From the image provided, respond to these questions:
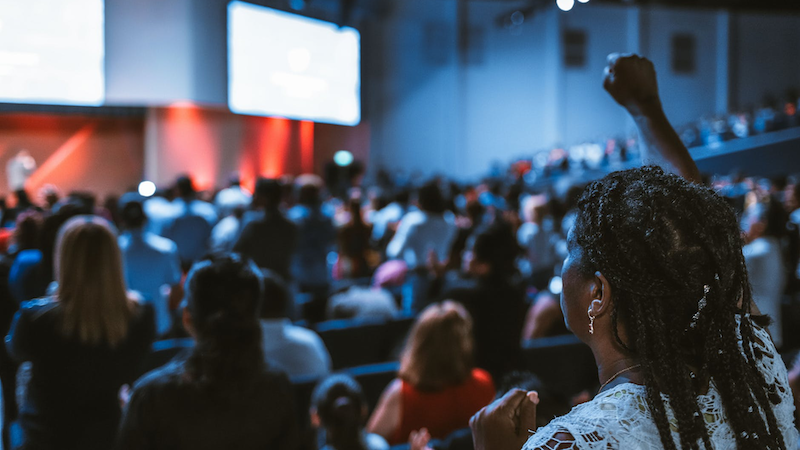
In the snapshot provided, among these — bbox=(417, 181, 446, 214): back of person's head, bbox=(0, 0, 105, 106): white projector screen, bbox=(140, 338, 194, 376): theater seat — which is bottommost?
bbox=(140, 338, 194, 376): theater seat

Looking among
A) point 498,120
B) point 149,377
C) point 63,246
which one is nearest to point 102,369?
point 63,246

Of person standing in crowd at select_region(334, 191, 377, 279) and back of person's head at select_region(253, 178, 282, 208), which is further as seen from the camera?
person standing in crowd at select_region(334, 191, 377, 279)

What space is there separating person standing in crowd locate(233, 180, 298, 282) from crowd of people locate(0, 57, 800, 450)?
0.04 ft

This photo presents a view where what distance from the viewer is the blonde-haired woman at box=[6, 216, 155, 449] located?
1933 mm

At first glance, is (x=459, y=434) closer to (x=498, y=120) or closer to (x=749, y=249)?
(x=749, y=249)

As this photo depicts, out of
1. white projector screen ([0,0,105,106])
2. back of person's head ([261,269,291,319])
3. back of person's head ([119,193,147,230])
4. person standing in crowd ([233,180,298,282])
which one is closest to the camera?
back of person's head ([261,269,291,319])

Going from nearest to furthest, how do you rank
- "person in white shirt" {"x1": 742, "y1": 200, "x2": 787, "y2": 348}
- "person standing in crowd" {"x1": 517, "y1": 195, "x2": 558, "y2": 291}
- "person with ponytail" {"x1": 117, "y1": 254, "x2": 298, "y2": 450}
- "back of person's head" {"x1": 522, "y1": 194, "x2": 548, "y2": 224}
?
"person with ponytail" {"x1": 117, "y1": 254, "x2": 298, "y2": 450} < "person in white shirt" {"x1": 742, "y1": 200, "x2": 787, "y2": 348} < "person standing in crowd" {"x1": 517, "y1": 195, "x2": 558, "y2": 291} < "back of person's head" {"x1": 522, "y1": 194, "x2": 548, "y2": 224}

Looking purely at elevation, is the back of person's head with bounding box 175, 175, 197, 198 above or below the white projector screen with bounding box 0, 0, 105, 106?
below

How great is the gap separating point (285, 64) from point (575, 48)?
32.0ft

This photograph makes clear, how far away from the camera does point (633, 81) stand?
129 cm

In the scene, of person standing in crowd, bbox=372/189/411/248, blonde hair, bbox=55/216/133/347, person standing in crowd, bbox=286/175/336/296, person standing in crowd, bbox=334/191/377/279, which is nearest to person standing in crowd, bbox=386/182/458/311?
person standing in crowd, bbox=286/175/336/296

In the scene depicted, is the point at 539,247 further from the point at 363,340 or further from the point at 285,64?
the point at 285,64

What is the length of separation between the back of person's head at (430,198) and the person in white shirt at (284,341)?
2.05 m

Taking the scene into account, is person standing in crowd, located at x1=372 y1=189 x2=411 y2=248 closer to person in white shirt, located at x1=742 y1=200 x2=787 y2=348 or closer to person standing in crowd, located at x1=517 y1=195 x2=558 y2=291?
person standing in crowd, located at x1=517 y1=195 x2=558 y2=291
